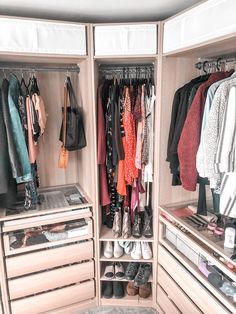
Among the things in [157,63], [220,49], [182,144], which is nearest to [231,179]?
[182,144]

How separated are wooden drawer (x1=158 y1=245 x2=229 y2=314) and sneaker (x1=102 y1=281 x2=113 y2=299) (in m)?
0.50

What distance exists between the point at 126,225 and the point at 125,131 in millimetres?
745

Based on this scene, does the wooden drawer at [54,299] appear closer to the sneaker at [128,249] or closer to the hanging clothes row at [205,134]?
the sneaker at [128,249]

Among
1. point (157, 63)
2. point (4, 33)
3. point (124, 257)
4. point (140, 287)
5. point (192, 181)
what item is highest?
point (4, 33)

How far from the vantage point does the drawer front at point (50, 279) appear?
6.05 feet

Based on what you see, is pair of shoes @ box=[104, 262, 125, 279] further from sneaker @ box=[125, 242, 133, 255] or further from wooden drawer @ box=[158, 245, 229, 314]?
wooden drawer @ box=[158, 245, 229, 314]

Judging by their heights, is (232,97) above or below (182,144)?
above

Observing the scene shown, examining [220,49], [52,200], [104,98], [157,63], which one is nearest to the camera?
[220,49]

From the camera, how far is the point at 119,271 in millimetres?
2137

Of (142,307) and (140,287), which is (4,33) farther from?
(142,307)

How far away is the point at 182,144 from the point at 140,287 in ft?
4.22

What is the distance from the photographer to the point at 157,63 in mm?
1711

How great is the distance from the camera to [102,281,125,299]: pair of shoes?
210cm

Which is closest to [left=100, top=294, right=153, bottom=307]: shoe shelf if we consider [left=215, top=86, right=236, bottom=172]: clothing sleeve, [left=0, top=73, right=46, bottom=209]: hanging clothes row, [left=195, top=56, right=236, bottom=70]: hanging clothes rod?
[left=0, top=73, right=46, bottom=209]: hanging clothes row
